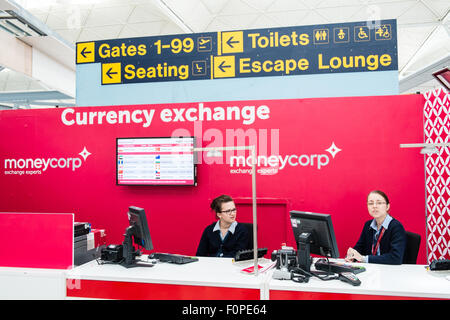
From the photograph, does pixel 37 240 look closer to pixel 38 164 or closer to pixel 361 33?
pixel 38 164

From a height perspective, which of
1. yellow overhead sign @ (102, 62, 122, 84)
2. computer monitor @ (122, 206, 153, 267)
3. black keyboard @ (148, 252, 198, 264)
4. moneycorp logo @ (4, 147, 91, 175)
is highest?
yellow overhead sign @ (102, 62, 122, 84)

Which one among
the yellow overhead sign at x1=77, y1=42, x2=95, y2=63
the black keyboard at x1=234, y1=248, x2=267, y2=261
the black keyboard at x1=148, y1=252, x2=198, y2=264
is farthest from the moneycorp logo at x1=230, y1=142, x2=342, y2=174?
the yellow overhead sign at x1=77, y1=42, x2=95, y2=63

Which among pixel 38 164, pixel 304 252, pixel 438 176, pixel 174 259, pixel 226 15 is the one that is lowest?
pixel 174 259

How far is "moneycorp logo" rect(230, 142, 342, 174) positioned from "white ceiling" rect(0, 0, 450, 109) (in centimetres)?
364

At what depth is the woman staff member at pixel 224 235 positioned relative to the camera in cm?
351

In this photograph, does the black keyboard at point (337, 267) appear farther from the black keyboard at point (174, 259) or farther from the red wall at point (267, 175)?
the red wall at point (267, 175)

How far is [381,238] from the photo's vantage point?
10.6ft

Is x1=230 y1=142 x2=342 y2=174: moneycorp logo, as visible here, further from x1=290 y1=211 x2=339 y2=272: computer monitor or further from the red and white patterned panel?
x1=290 y1=211 x2=339 y2=272: computer monitor

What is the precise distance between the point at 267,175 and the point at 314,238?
1742mm

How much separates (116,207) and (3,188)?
69.6 inches

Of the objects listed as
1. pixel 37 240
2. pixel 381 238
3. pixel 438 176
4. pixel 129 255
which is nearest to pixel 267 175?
pixel 381 238

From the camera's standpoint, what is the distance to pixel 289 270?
2691 millimetres

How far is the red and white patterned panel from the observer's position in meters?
3.69

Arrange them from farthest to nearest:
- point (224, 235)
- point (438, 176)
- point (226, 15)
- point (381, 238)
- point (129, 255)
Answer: point (226, 15) < point (438, 176) < point (224, 235) < point (381, 238) < point (129, 255)
